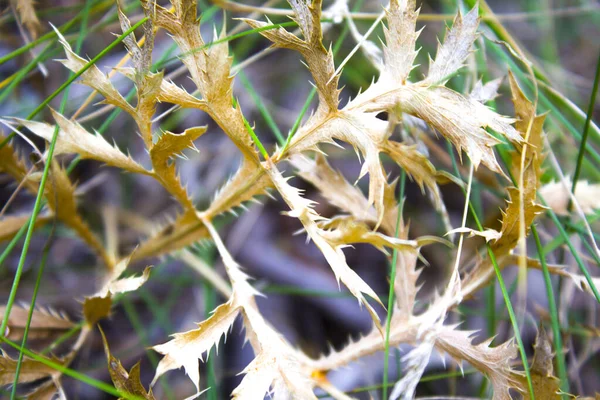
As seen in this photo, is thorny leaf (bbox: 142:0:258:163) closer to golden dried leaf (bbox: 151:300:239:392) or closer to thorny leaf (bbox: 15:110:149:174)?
thorny leaf (bbox: 15:110:149:174)

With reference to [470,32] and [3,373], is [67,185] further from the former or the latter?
[470,32]

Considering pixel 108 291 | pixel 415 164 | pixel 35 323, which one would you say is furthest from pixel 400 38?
pixel 35 323

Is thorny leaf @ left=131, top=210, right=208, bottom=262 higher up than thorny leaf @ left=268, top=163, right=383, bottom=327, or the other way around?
thorny leaf @ left=268, top=163, right=383, bottom=327

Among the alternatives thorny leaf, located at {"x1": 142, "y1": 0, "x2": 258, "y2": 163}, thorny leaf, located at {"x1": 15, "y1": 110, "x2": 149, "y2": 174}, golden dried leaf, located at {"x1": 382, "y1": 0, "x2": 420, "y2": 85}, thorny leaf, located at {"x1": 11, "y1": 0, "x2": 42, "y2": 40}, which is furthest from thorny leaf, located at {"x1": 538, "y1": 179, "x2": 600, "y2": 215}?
thorny leaf, located at {"x1": 11, "y1": 0, "x2": 42, "y2": 40}

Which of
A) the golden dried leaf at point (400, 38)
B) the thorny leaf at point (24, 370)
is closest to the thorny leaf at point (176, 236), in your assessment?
the thorny leaf at point (24, 370)

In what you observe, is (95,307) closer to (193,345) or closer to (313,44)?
(193,345)

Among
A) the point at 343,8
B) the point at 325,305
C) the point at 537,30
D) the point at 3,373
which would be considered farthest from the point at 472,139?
the point at 537,30
